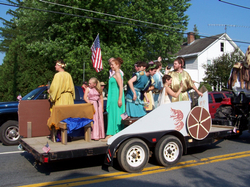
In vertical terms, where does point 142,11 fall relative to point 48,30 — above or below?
above

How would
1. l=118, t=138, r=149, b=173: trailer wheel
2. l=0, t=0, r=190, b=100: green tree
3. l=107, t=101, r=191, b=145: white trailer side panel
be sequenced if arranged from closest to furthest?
l=118, t=138, r=149, b=173: trailer wheel, l=107, t=101, r=191, b=145: white trailer side panel, l=0, t=0, r=190, b=100: green tree

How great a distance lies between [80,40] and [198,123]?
14976 mm

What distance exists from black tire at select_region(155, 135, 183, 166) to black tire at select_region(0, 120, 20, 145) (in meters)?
5.50

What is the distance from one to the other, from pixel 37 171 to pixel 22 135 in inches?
52.4

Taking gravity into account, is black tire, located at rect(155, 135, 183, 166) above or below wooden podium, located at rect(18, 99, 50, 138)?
below

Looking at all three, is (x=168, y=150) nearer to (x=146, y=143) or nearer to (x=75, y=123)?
(x=146, y=143)

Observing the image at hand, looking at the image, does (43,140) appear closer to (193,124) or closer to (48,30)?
(193,124)

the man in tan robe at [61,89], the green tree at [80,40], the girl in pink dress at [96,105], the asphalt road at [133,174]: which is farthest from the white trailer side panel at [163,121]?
the green tree at [80,40]

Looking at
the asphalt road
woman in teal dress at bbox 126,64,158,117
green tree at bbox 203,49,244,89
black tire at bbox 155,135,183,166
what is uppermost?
green tree at bbox 203,49,244,89

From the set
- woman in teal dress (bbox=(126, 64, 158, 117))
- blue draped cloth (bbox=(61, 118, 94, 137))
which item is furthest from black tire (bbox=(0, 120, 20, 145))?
woman in teal dress (bbox=(126, 64, 158, 117))

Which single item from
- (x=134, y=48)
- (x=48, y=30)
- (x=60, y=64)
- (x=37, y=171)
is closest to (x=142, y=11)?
(x=134, y=48)

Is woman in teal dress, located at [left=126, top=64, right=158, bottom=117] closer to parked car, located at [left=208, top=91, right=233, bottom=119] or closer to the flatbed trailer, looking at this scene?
the flatbed trailer

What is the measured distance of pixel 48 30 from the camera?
19266 millimetres

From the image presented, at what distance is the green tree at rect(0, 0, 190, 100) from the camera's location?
56.1ft
